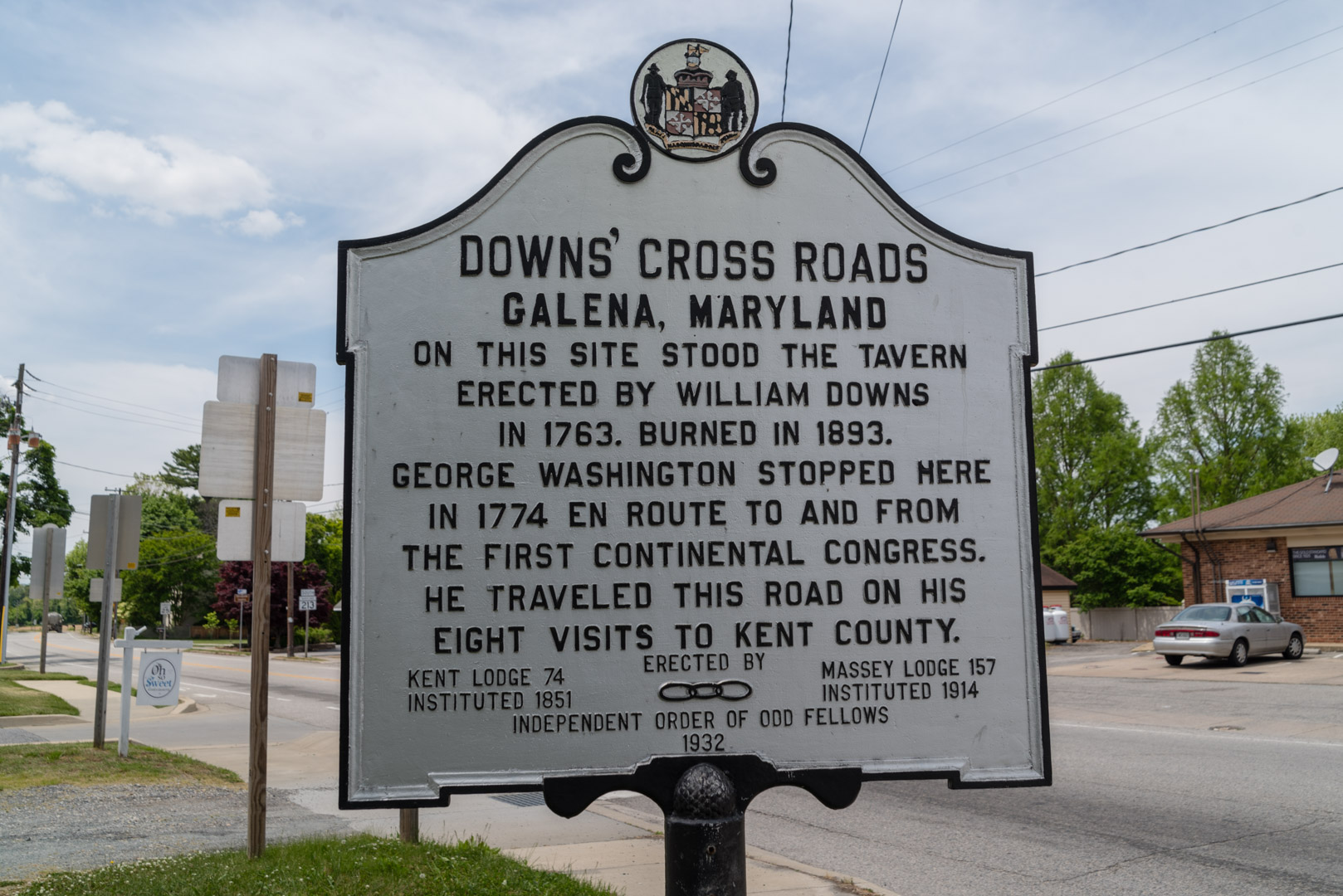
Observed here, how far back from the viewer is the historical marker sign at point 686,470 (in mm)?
3043

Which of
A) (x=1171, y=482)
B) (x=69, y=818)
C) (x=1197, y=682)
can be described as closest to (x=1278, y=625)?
(x=1197, y=682)

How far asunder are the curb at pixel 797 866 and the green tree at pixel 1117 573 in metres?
38.8

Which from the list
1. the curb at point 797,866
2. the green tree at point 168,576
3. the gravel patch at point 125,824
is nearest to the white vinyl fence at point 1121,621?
the curb at point 797,866

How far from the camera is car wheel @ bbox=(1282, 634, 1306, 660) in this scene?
23.4 meters

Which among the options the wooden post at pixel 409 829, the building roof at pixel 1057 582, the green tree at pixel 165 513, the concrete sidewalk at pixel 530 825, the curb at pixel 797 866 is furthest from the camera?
the green tree at pixel 165 513

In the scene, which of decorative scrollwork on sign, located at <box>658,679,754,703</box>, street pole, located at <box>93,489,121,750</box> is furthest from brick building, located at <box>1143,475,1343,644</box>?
decorative scrollwork on sign, located at <box>658,679,754,703</box>

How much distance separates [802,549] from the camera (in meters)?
3.15

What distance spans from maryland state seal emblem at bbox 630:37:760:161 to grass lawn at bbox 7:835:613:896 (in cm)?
370

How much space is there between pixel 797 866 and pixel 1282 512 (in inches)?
1209

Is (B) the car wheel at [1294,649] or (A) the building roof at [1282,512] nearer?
(B) the car wheel at [1294,649]

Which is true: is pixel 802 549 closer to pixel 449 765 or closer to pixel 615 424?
pixel 615 424

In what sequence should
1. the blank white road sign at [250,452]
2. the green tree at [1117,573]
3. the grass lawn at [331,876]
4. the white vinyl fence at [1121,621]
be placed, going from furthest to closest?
the green tree at [1117,573]
the white vinyl fence at [1121,621]
the blank white road sign at [250,452]
the grass lawn at [331,876]

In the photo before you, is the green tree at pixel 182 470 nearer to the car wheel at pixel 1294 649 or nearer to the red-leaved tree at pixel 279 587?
the red-leaved tree at pixel 279 587

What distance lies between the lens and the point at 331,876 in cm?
534
